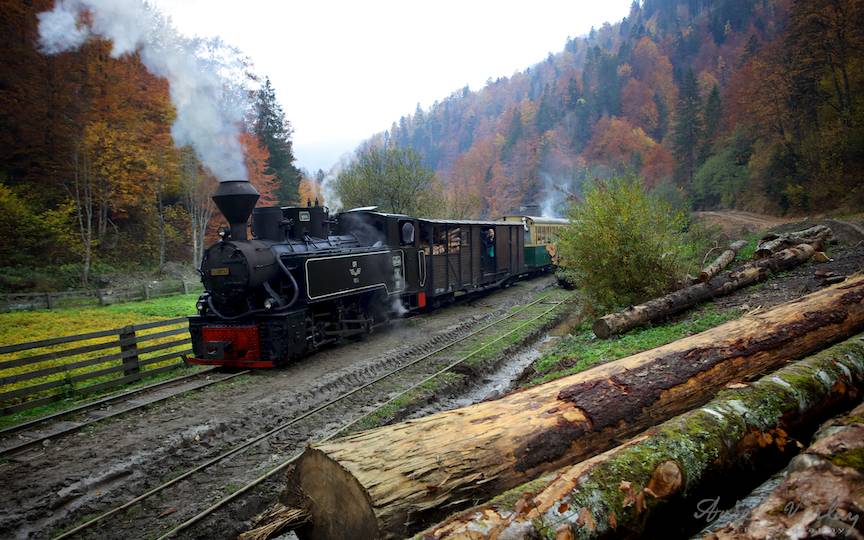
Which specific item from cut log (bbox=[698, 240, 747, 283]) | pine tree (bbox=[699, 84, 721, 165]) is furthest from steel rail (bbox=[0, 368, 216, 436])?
pine tree (bbox=[699, 84, 721, 165])

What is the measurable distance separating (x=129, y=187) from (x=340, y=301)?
15.0 m

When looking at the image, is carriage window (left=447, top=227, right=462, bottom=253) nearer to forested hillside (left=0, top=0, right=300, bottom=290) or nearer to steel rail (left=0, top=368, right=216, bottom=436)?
forested hillside (left=0, top=0, right=300, bottom=290)

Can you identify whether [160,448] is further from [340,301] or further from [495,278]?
[495,278]

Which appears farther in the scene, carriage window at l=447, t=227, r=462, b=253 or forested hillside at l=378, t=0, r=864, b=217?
forested hillside at l=378, t=0, r=864, b=217

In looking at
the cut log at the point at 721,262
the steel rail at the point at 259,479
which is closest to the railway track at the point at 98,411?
the steel rail at the point at 259,479

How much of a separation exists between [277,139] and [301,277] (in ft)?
88.9

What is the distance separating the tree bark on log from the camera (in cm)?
254

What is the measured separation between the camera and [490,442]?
114 inches

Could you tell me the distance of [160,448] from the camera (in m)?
5.53

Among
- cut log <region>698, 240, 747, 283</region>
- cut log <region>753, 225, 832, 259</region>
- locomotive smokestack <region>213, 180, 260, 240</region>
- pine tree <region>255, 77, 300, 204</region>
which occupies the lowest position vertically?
cut log <region>698, 240, 747, 283</region>

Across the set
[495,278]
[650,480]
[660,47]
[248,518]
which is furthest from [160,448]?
[660,47]

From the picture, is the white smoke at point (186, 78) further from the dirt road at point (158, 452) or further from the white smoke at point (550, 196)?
the white smoke at point (550, 196)

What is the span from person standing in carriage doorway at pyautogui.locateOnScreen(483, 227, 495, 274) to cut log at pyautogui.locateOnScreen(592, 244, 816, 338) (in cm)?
888

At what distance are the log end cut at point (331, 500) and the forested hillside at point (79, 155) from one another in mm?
12524
